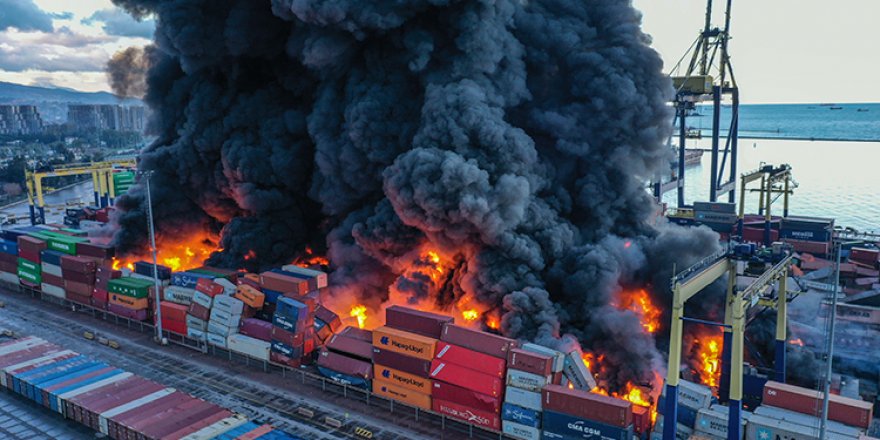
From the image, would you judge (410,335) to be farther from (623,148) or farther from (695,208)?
(695,208)

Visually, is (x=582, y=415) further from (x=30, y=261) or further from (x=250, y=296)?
(x=30, y=261)

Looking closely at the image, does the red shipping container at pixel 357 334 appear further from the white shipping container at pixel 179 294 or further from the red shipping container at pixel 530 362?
the white shipping container at pixel 179 294

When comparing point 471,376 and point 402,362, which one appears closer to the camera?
point 471,376

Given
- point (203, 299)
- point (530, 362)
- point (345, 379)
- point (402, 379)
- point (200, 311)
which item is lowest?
point (345, 379)

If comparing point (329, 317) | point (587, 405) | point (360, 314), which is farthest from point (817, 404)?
point (360, 314)

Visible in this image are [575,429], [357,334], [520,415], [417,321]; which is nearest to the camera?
[575,429]

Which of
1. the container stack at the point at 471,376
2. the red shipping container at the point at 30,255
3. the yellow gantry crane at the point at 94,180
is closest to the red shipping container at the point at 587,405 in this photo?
the container stack at the point at 471,376

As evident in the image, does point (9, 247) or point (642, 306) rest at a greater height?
point (9, 247)
